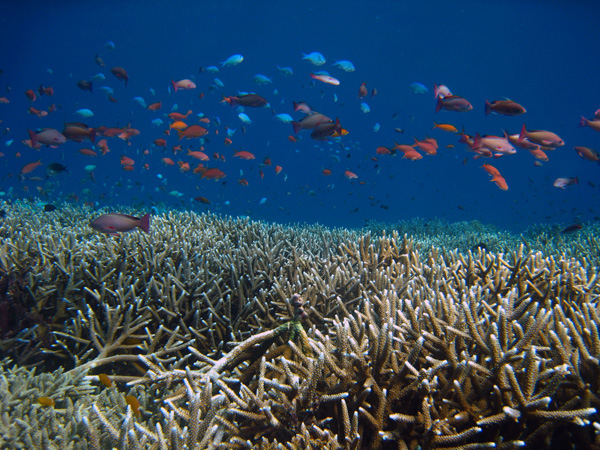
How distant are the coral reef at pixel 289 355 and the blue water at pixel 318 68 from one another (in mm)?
43587

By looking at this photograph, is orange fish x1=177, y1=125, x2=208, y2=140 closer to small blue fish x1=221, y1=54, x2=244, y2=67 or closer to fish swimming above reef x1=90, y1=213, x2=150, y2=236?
small blue fish x1=221, y1=54, x2=244, y2=67

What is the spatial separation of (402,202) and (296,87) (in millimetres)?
45045

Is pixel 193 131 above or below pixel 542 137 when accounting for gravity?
above

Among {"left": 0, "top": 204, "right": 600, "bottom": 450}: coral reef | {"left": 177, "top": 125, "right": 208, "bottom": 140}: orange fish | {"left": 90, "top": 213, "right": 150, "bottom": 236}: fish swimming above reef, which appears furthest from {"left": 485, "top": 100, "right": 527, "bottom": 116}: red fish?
{"left": 177, "top": 125, "right": 208, "bottom": 140}: orange fish

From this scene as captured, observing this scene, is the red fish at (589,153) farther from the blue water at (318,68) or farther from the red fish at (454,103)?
the blue water at (318,68)

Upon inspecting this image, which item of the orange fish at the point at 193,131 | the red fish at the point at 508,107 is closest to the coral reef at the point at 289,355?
the red fish at the point at 508,107

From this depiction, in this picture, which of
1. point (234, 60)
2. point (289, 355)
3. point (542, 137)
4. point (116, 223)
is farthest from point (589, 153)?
point (234, 60)

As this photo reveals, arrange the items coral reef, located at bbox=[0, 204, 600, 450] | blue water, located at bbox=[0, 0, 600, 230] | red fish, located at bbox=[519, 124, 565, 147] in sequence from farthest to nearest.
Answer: blue water, located at bbox=[0, 0, 600, 230] < red fish, located at bbox=[519, 124, 565, 147] < coral reef, located at bbox=[0, 204, 600, 450]

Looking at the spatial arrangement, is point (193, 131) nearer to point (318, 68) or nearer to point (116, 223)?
point (116, 223)

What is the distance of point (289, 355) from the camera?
7.24 feet

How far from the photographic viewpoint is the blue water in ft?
182

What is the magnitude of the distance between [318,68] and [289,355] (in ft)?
283

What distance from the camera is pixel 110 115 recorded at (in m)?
82.0

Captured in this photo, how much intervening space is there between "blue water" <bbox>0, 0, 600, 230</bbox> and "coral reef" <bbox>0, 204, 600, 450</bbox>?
4359cm
